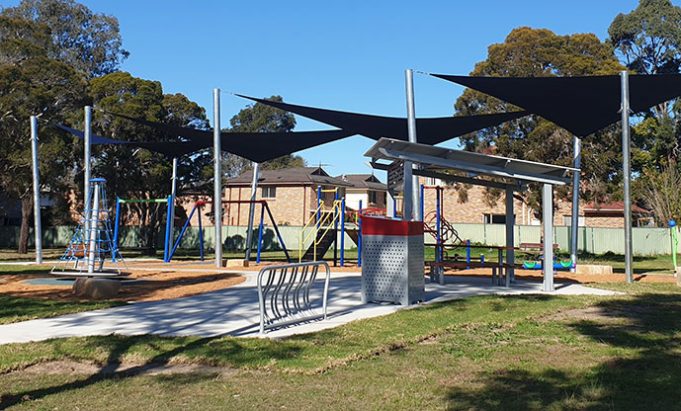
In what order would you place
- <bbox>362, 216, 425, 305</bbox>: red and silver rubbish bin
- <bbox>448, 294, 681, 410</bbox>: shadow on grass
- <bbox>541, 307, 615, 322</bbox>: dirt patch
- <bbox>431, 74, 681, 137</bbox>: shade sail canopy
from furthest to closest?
1. <bbox>431, 74, 681, 137</bbox>: shade sail canopy
2. <bbox>362, 216, 425, 305</bbox>: red and silver rubbish bin
3. <bbox>541, 307, 615, 322</bbox>: dirt patch
4. <bbox>448, 294, 681, 410</bbox>: shadow on grass

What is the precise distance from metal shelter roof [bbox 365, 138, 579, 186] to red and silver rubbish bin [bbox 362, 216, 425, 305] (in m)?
1.19

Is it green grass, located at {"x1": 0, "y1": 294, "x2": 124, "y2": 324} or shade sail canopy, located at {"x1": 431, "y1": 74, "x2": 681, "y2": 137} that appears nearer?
green grass, located at {"x1": 0, "y1": 294, "x2": 124, "y2": 324}

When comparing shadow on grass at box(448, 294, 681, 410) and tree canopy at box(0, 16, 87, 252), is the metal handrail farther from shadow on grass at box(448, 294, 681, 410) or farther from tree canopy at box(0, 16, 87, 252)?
tree canopy at box(0, 16, 87, 252)

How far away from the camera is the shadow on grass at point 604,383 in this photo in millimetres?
4434

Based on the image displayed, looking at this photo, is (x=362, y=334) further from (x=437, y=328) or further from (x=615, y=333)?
(x=615, y=333)

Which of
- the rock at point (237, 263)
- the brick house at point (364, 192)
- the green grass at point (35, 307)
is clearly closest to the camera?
the green grass at point (35, 307)

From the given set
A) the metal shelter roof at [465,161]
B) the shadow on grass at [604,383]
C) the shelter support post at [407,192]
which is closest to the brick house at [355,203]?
the metal shelter roof at [465,161]

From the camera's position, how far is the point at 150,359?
6.04 meters

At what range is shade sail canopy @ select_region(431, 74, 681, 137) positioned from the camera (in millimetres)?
13055

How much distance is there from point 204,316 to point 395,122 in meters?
10.2

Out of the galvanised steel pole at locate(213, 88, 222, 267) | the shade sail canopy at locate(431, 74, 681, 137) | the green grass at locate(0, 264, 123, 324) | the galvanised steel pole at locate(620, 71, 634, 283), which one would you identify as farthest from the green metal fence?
the green grass at locate(0, 264, 123, 324)

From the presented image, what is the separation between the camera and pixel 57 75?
96.9ft

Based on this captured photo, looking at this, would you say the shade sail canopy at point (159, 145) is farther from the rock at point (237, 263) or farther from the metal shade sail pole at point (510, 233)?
the metal shade sail pole at point (510, 233)

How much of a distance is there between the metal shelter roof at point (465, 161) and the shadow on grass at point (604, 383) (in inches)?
171
